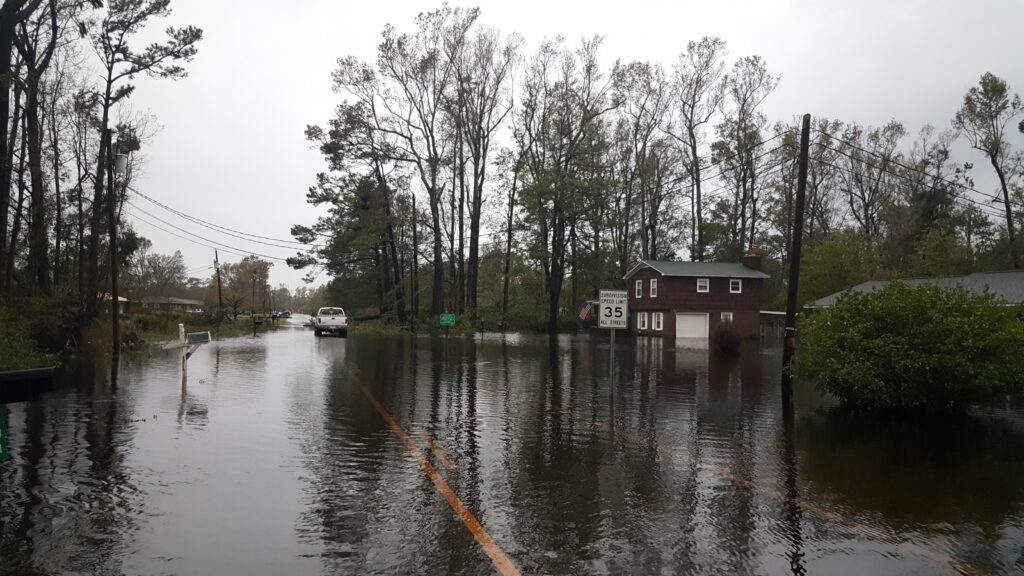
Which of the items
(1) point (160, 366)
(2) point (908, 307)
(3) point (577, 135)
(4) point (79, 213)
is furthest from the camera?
(3) point (577, 135)

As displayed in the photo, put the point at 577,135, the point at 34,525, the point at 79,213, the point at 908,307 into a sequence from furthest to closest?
the point at 577,135
the point at 79,213
the point at 908,307
the point at 34,525

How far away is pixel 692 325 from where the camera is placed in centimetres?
4850

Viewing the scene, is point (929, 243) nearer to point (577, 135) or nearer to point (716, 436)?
point (577, 135)

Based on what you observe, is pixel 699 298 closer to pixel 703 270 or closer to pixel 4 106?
pixel 703 270

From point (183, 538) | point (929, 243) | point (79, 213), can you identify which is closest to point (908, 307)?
point (183, 538)

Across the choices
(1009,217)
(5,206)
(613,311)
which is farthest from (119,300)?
(1009,217)

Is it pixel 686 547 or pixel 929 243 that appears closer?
pixel 686 547

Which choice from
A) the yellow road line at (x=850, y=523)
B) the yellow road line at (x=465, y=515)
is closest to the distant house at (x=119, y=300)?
the yellow road line at (x=465, y=515)

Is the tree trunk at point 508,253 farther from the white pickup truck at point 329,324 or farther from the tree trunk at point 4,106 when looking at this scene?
the tree trunk at point 4,106

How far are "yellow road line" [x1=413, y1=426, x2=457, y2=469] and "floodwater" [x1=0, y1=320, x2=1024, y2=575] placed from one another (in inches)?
2.8

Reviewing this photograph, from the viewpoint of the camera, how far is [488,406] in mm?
13453

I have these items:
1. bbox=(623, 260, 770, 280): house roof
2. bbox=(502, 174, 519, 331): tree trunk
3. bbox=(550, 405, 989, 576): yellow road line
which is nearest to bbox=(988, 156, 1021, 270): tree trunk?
bbox=(623, 260, 770, 280): house roof

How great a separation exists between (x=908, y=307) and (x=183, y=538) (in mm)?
12537

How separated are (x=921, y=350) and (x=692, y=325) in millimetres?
36404
